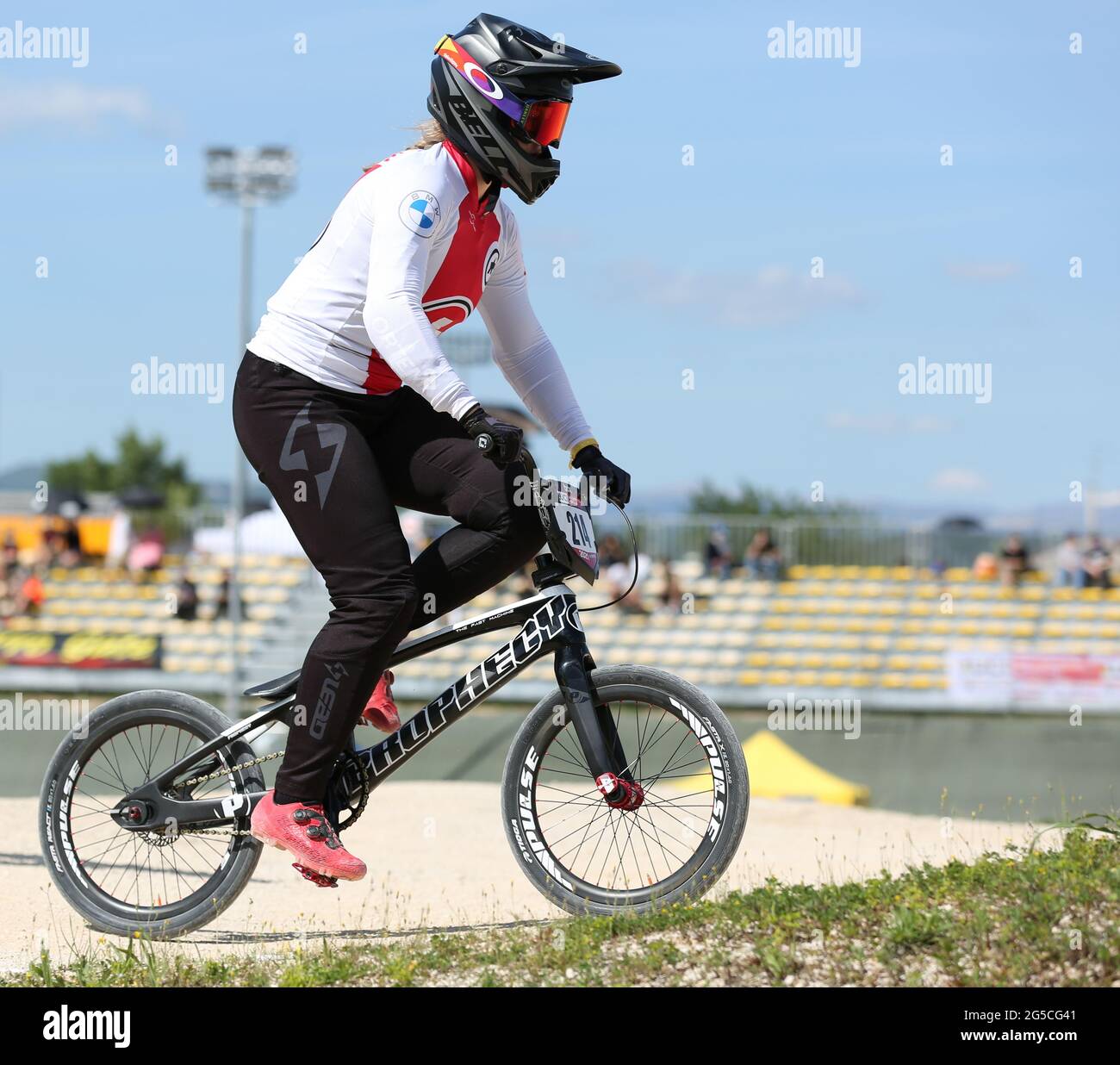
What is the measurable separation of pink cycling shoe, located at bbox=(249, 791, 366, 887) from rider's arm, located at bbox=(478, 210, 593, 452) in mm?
1488

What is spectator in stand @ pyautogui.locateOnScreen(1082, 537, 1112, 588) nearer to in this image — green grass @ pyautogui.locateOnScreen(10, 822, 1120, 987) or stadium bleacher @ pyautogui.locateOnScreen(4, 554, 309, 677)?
stadium bleacher @ pyautogui.locateOnScreen(4, 554, 309, 677)

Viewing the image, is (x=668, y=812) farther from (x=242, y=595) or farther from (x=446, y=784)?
(x=242, y=595)

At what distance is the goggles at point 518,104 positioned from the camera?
165 inches

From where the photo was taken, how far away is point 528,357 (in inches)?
186

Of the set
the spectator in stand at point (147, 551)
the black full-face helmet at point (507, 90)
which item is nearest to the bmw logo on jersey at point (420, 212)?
the black full-face helmet at point (507, 90)

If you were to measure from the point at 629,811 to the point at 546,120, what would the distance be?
84.9 inches

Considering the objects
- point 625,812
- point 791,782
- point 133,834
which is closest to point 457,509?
point 625,812

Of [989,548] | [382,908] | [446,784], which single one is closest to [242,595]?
[989,548]

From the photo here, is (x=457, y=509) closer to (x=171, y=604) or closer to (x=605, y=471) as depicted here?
(x=605, y=471)

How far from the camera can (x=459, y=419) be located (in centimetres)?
401

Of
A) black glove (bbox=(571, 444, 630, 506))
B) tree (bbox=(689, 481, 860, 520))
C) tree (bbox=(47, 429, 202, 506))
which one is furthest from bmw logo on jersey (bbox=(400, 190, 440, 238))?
tree (bbox=(47, 429, 202, 506))

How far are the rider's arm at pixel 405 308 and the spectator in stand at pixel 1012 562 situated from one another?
21.5 meters

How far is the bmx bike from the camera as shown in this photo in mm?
4348
